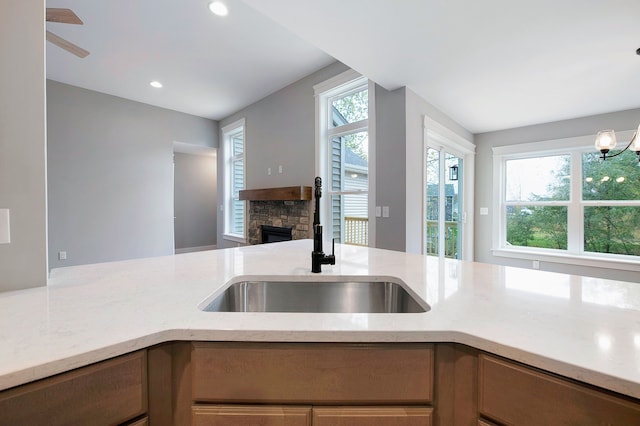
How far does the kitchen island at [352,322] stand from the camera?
55cm

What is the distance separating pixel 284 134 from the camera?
4363 mm

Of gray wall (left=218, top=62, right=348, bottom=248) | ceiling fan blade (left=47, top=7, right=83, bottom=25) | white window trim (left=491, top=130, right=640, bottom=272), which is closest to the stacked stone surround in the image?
gray wall (left=218, top=62, right=348, bottom=248)

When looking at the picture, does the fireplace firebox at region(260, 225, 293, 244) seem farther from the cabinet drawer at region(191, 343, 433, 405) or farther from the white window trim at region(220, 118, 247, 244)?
the cabinet drawer at region(191, 343, 433, 405)

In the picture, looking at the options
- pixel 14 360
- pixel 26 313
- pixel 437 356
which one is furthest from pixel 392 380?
pixel 26 313

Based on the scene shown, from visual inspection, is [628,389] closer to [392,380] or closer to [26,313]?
[392,380]

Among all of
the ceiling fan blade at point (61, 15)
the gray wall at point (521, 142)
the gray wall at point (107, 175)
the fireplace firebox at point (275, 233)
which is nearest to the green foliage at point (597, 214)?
the gray wall at point (521, 142)

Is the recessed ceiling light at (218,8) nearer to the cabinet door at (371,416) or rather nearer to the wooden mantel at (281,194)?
the wooden mantel at (281,194)

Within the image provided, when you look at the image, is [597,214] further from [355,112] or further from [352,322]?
[352,322]

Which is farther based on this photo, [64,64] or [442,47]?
[64,64]

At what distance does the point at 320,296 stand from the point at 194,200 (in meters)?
6.74

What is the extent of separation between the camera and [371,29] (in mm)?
1989

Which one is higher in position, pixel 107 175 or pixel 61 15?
pixel 61 15

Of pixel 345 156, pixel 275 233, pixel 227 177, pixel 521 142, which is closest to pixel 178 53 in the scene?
pixel 345 156

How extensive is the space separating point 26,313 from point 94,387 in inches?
14.1
